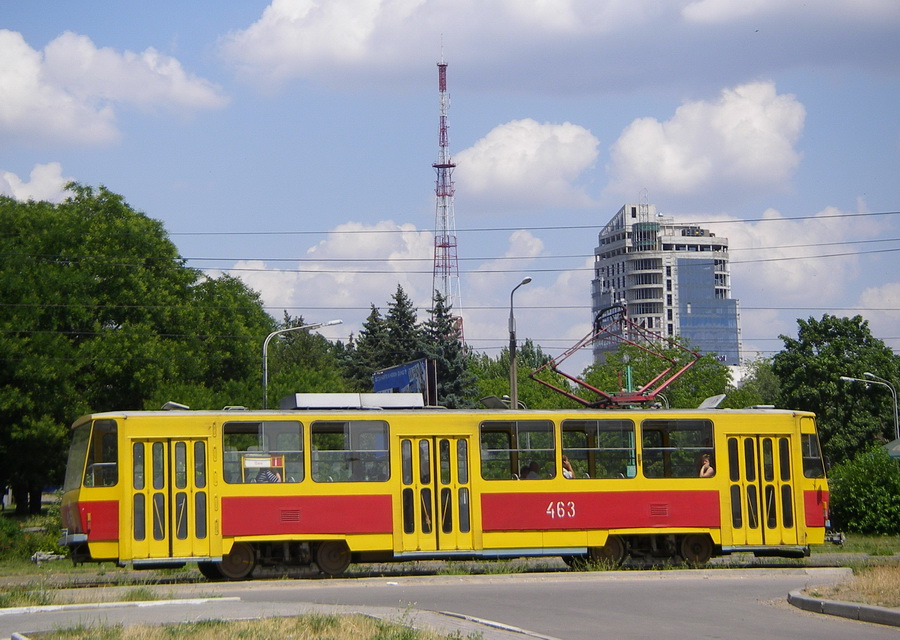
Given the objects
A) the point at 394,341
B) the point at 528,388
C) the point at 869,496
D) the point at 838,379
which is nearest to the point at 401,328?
the point at 394,341

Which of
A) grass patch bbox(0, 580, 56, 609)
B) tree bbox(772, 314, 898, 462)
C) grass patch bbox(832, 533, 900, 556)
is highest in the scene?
tree bbox(772, 314, 898, 462)

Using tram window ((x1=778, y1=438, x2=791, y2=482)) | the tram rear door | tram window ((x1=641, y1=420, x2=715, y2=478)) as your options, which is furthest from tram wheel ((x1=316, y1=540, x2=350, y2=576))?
tram window ((x1=778, y1=438, x2=791, y2=482))

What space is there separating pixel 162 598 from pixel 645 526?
9240 mm

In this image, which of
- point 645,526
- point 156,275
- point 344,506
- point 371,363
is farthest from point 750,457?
point 371,363

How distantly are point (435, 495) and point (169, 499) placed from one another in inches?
176

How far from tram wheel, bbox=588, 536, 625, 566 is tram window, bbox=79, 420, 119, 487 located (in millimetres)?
8443

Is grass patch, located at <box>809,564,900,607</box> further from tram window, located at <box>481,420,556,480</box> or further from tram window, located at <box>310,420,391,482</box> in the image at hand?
tram window, located at <box>310,420,391,482</box>

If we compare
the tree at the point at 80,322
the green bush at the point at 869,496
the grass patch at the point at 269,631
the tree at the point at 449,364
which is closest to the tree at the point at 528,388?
the tree at the point at 449,364

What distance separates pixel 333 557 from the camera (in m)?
20.9

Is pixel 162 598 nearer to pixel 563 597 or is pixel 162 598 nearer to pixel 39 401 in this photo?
pixel 563 597

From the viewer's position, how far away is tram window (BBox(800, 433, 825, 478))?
2262 centimetres

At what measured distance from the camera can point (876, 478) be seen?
3209cm

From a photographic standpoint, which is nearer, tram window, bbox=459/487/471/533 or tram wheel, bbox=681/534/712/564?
tram window, bbox=459/487/471/533

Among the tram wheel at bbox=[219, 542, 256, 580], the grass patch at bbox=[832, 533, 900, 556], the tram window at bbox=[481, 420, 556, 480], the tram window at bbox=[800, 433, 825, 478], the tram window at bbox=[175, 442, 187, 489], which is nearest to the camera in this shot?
the tram window at bbox=[175, 442, 187, 489]
